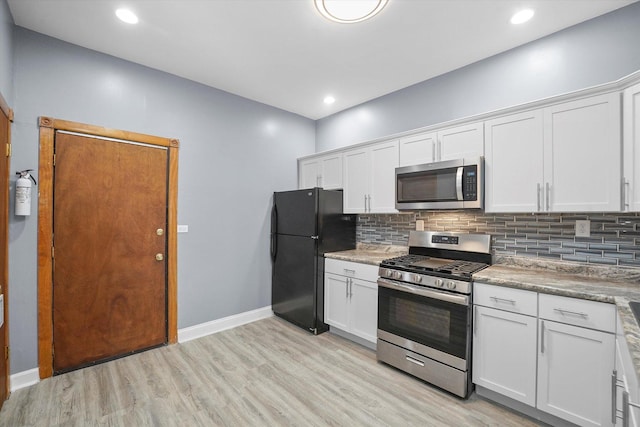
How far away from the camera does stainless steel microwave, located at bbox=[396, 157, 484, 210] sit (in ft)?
7.88

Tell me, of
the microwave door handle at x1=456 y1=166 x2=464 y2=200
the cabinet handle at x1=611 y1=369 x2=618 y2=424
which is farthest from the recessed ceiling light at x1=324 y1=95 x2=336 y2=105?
the cabinet handle at x1=611 y1=369 x2=618 y2=424

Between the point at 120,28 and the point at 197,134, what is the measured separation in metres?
1.11

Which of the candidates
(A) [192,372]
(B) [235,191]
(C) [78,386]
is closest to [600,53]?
(B) [235,191]

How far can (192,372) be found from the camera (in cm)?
251

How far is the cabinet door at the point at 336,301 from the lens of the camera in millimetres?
3059

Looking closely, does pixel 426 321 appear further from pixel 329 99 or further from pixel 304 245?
pixel 329 99

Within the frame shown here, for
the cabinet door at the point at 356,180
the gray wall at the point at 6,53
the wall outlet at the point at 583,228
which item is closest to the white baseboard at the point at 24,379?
the gray wall at the point at 6,53

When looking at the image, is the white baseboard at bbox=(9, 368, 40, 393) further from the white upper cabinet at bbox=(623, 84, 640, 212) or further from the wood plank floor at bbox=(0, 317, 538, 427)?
the white upper cabinet at bbox=(623, 84, 640, 212)

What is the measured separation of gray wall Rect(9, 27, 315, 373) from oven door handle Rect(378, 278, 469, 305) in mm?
1776

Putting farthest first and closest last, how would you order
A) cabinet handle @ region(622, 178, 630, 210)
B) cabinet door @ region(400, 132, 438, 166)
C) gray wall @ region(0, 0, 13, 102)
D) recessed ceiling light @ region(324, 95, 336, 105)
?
recessed ceiling light @ region(324, 95, 336, 105)
cabinet door @ region(400, 132, 438, 166)
gray wall @ region(0, 0, 13, 102)
cabinet handle @ region(622, 178, 630, 210)

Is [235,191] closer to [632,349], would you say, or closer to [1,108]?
[1,108]

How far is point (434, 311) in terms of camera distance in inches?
89.4

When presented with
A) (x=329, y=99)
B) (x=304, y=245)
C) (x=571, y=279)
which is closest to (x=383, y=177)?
(x=304, y=245)

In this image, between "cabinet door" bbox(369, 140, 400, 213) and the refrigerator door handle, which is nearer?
"cabinet door" bbox(369, 140, 400, 213)
